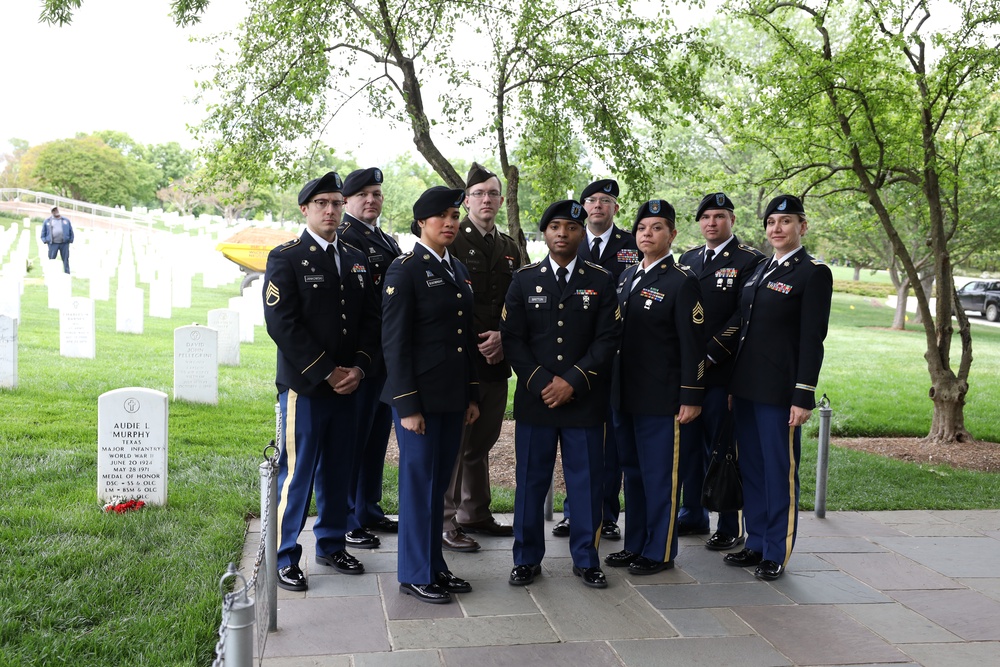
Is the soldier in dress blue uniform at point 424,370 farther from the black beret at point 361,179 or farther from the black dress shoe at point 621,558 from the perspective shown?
the black dress shoe at point 621,558

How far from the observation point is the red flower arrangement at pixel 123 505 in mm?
5617

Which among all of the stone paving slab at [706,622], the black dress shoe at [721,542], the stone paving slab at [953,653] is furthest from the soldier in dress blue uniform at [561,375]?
the stone paving slab at [953,653]

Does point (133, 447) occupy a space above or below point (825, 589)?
above

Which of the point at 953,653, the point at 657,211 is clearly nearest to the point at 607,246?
the point at 657,211

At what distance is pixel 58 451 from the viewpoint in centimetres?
694

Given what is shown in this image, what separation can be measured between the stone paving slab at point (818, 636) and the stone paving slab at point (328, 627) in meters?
1.85

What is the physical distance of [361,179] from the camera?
17.8 feet

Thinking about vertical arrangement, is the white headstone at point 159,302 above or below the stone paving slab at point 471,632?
above

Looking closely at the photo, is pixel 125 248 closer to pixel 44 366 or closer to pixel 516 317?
pixel 44 366

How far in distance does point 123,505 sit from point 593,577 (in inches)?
119

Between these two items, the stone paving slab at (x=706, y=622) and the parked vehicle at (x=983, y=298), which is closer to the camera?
the stone paving slab at (x=706, y=622)

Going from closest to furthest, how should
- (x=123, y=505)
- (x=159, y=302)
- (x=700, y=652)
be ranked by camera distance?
(x=700, y=652), (x=123, y=505), (x=159, y=302)

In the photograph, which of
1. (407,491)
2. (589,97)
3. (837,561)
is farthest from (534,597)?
(589,97)

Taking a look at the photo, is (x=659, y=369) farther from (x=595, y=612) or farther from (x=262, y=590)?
(x=262, y=590)
